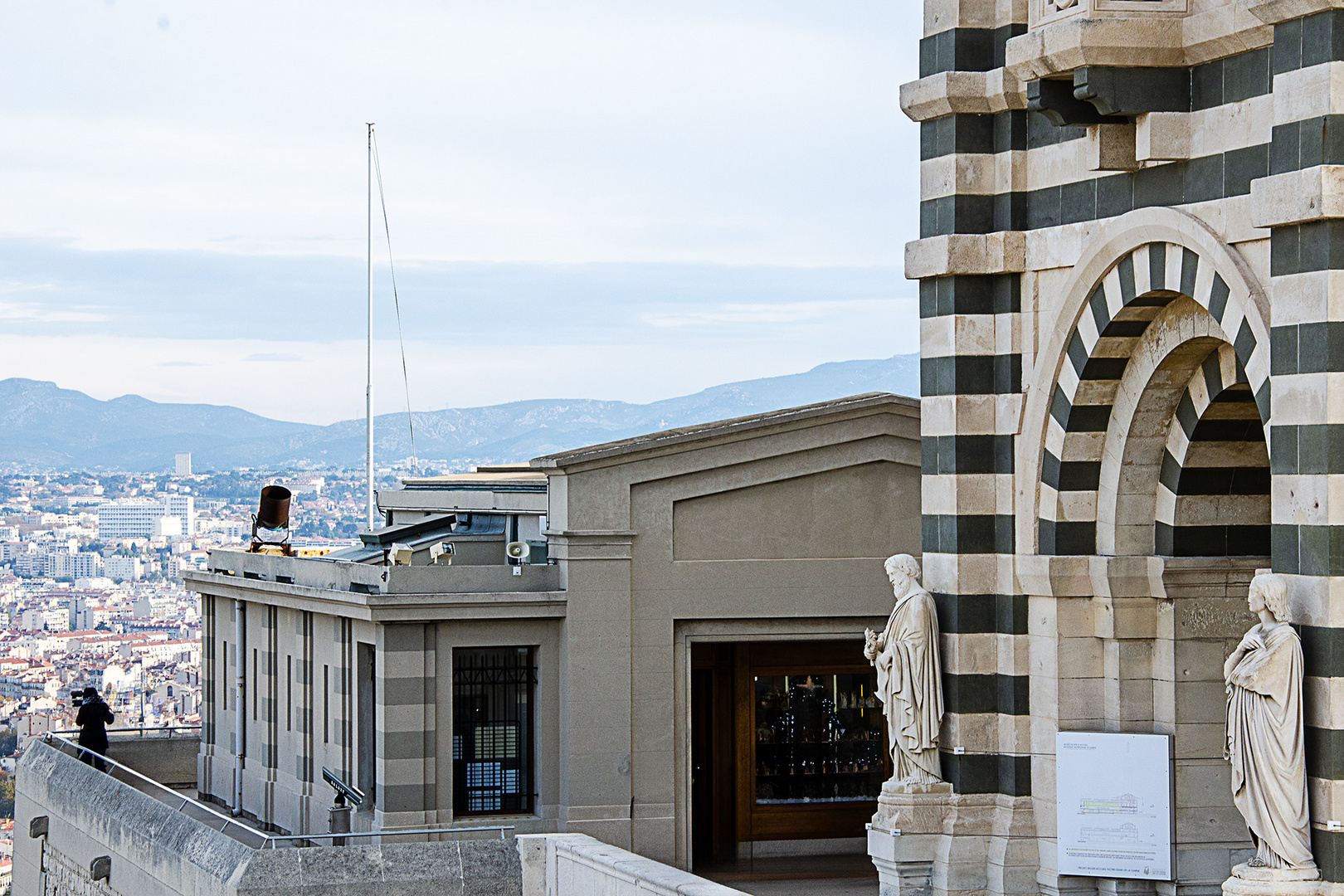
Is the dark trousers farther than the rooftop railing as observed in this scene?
No

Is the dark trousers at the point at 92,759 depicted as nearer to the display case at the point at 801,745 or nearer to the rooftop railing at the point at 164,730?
the rooftop railing at the point at 164,730

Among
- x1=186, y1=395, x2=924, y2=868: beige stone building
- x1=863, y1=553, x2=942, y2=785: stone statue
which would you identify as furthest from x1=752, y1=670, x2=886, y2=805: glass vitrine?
x1=863, y1=553, x2=942, y2=785: stone statue

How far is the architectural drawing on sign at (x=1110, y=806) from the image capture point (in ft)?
58.1

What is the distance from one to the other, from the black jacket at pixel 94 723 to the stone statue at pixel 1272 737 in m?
22.8

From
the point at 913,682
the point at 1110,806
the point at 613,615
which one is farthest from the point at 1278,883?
the point at 613,615

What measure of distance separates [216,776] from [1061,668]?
20.0 m

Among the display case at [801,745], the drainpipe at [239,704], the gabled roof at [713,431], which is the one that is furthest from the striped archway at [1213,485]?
the drainpipe at [239,704]

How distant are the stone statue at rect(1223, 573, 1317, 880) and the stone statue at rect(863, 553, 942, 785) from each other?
4.70 m

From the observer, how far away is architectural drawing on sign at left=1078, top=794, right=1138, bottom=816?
1772 centimetres

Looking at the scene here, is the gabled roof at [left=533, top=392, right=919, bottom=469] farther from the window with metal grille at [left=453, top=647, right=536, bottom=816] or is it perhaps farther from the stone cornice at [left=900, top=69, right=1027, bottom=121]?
the stone cornice at [left=900, top=69, right=1027, bottom=121]

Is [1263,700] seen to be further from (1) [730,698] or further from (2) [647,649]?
(1) [730,698]

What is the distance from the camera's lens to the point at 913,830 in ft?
61.2

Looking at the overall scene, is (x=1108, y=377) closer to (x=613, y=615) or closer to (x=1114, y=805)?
(x=1114, y=805)

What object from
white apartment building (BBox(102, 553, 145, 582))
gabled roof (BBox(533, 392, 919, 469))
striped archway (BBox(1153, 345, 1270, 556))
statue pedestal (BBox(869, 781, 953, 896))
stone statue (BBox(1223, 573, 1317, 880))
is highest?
gabled roof (BBox(533, 392, 919, 469))
